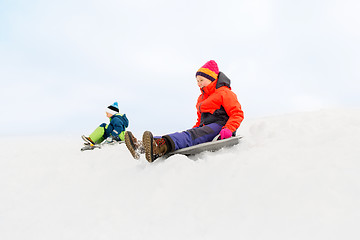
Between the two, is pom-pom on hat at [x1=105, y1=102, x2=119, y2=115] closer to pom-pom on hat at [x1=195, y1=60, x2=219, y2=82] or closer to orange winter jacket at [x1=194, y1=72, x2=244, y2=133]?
orange winter jacket at [x1=194, y1=72, x2=244, y2=133]

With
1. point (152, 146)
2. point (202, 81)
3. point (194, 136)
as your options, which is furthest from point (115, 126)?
point (152, 146)

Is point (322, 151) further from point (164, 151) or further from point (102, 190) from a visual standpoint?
point (102, 190)

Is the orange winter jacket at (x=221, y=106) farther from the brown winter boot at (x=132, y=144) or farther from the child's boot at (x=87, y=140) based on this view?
the child's boot at (x=87, y=140)

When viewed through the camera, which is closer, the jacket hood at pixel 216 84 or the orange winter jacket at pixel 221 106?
the orange winter jacket at pixel 221 106

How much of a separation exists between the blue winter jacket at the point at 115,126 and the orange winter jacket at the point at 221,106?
3.62 m

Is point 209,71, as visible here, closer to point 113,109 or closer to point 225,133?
point 225,133

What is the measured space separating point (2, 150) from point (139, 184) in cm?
501

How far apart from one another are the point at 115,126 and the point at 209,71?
401 centimetres

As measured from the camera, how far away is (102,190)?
2592mm

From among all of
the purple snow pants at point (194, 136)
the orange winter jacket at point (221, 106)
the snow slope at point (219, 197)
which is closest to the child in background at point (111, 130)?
the snow slope at point (219, 197)

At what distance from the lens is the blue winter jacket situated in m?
6.76

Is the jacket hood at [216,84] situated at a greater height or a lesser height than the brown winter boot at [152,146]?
greater

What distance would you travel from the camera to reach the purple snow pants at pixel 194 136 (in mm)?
2926

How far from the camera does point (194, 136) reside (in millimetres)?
3084
